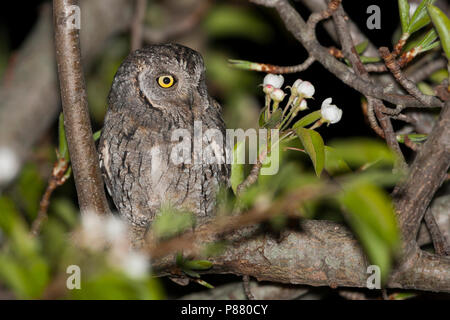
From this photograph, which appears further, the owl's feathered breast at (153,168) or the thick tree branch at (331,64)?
the owl's feathered breast at (153,168)

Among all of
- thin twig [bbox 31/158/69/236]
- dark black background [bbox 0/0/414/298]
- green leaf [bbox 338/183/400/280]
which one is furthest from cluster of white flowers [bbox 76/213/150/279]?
dark black background [bbox 0/0/414/298]

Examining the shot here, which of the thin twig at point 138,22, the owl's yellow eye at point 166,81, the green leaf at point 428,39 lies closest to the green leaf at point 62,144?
the owl's yellow eye at point 166,81

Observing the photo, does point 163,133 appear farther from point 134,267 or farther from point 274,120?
point 134,267

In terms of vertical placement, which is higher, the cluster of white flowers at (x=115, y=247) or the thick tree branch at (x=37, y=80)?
the thick tree branch at (x=37, y=80)

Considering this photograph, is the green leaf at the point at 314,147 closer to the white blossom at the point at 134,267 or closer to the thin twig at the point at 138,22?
the white blossom at the point at 134,267

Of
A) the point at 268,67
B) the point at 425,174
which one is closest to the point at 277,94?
the point at 268,67

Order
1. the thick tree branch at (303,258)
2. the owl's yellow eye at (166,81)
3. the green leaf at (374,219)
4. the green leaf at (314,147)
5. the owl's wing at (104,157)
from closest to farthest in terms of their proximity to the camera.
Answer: the green leaf at (374,219)
the green leaf at (314,147)
the thick tree branch at (303,258)
the owl's yellow eye at (166,81)
the owl's wing at (104,157)

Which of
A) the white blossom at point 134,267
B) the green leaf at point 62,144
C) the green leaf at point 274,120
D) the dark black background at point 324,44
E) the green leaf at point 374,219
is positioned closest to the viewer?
the green leaf at point 374,219
